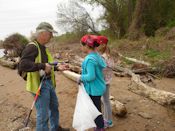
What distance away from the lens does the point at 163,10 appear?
21.7 metres

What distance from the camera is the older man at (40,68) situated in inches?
143

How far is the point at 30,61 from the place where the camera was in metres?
3.61

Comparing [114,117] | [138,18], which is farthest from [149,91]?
[138,18]

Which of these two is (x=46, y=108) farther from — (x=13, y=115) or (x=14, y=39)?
(x=14, y=39)

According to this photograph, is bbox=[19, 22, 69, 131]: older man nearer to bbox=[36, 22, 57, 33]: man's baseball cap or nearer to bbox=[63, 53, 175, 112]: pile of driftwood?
bbox=[36, 22, 57, 33]: man's baseball cap

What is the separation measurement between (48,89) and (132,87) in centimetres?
348

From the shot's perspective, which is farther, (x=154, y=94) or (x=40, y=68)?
(x=154, y=94)

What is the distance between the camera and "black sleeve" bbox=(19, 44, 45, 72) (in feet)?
11.7

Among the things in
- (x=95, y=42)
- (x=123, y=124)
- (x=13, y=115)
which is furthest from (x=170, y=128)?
(x=13, y=115)

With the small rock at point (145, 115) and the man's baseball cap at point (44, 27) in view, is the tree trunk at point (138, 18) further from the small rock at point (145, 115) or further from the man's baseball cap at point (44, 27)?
the man's baseball cap at point (44, 27)

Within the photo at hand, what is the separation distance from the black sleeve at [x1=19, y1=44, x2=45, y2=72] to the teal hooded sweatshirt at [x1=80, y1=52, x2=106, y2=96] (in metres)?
0.63

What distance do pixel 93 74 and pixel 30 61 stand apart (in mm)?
928

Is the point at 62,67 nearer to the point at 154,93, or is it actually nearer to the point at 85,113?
the point at 85,113

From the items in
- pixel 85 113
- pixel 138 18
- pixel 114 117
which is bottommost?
pixel 114 117
